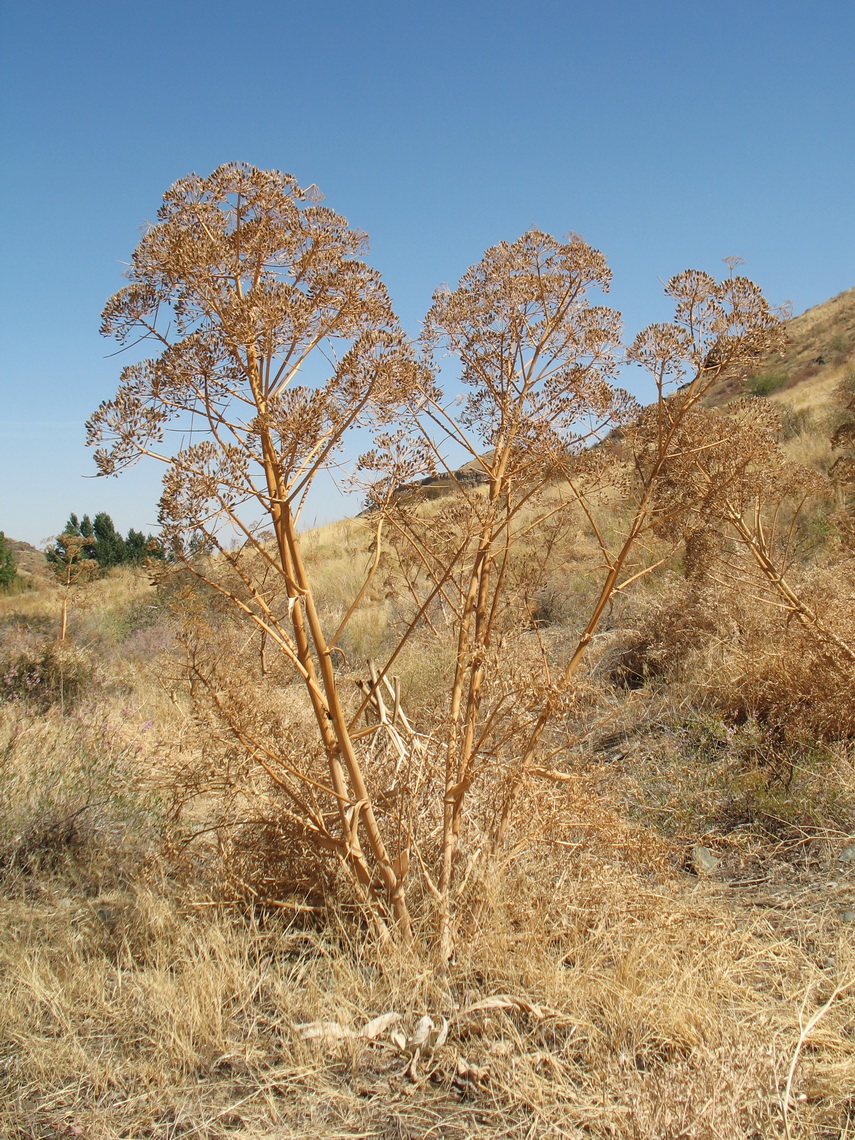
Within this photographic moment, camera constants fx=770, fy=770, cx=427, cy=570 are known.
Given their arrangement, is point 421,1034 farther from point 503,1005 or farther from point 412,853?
point 412,853

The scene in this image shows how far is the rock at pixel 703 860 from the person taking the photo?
373 centimetres

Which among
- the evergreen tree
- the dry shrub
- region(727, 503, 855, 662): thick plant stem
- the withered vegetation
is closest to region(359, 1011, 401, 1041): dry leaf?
the withered vegetation

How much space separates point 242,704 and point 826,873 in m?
2.77

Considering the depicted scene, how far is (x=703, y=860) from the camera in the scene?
3.79 meters

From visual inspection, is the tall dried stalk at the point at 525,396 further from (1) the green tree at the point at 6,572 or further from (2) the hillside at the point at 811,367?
(1) the green tree at the point at 6,572

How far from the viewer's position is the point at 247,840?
3.27 meters

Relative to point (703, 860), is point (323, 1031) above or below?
above

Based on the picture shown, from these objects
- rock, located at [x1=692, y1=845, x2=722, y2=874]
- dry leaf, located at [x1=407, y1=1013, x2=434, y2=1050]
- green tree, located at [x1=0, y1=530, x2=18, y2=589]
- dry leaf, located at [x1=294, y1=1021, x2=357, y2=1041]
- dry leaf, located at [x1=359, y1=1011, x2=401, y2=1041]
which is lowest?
rock, located at [x1=692, y1=845, x2=722, y2=874]

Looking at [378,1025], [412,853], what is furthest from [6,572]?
[378,1025]

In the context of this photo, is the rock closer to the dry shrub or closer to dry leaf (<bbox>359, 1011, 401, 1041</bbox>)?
dry leaf (<bbox>359, 1011, 401, 1041</bbox>)

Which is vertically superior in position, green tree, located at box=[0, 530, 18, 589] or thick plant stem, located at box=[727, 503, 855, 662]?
green tree, located at box=[0, 530, 18, 589]

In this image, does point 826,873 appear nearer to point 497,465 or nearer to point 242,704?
point 497,465

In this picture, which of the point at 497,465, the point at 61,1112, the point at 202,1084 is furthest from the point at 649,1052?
the point at 497,465

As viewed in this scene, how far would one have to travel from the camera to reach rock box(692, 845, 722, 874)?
3.73 m
